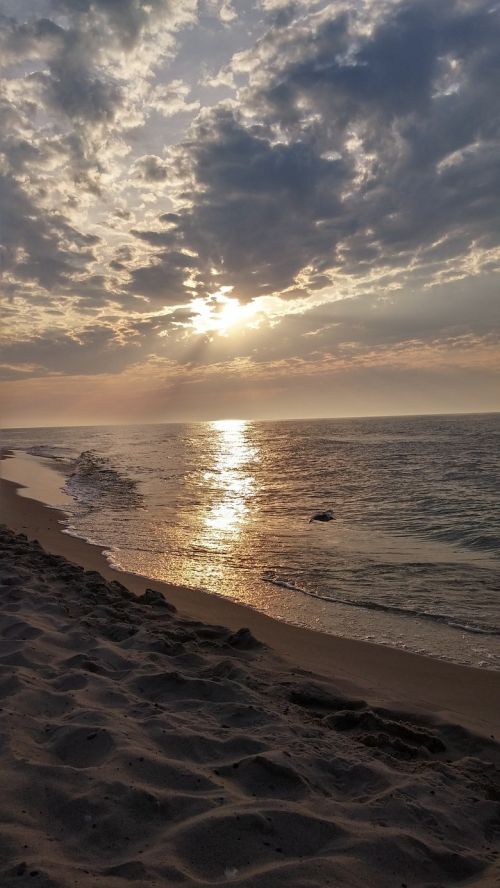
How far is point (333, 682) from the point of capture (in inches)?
220

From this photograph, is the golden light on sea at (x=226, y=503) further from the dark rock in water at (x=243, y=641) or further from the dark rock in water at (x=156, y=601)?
the dark rock in water at (x=243, y=641)

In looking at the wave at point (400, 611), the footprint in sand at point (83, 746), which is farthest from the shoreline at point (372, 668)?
the footprint in sand at point (83, 746)

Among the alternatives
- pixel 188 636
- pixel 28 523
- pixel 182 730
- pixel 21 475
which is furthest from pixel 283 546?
pixel 21 475

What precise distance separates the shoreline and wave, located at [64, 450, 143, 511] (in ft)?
35.2

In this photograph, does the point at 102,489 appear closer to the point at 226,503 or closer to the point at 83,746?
the point at 226,503

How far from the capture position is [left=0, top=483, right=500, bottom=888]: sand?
2707mm

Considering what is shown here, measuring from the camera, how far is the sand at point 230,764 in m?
2.71

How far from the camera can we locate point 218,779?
3418 millimetres

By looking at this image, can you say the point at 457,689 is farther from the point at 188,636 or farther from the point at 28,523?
the point at 28,523

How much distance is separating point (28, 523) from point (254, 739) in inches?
516

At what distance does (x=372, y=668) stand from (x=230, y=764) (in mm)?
3030

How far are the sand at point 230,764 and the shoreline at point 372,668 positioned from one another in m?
0.03

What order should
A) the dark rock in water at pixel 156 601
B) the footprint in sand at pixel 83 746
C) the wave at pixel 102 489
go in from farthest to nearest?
the wave at pixel 102 489 → the dark rock in water at pixel 156 601 → the footprint in sand at pixel 83 746

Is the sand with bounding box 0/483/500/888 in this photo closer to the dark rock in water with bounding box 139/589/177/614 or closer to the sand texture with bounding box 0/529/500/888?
the sand texture with bounding box 0/529/500/888
